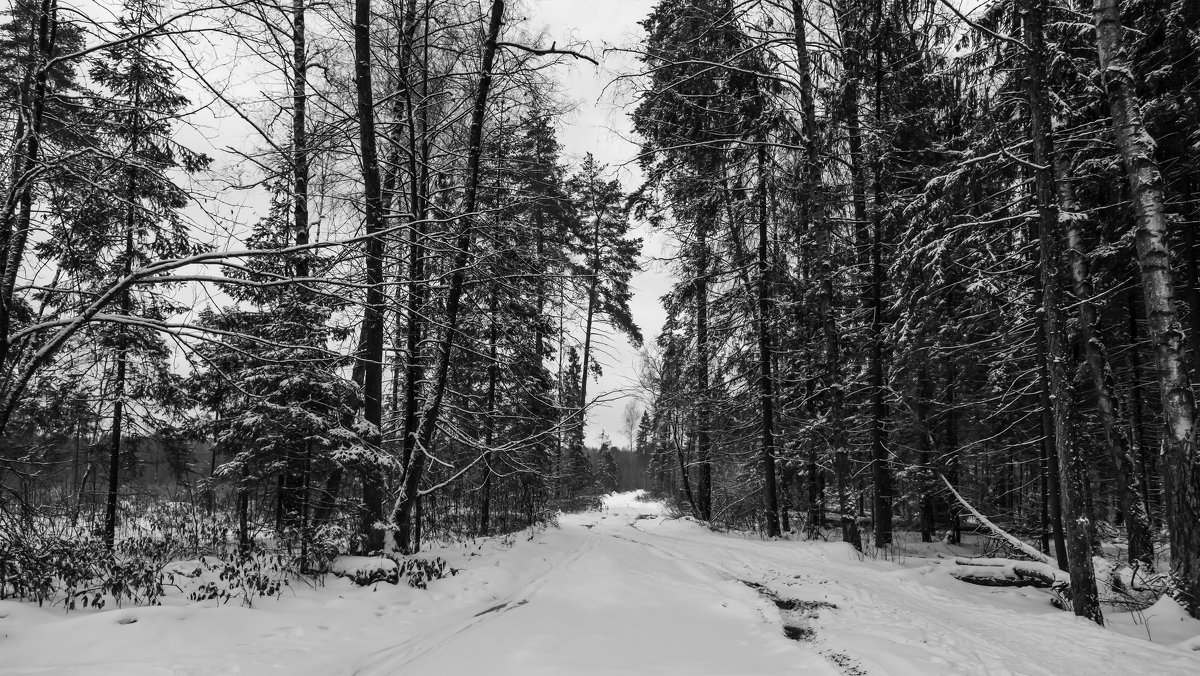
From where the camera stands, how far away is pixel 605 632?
5645mm

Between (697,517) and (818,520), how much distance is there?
482cm

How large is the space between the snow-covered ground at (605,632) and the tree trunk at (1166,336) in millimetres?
815

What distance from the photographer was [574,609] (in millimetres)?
6625

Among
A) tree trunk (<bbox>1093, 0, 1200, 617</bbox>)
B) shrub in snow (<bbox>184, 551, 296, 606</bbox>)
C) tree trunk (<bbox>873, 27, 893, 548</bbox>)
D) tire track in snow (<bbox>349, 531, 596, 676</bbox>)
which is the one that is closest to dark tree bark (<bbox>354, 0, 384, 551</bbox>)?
shrub in snow (<bbox>184, 551, 296, 606</bbox>)

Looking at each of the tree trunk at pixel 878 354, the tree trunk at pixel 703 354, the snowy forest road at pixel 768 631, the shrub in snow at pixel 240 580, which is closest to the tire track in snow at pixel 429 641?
the snowy forest road at pixel 768 631

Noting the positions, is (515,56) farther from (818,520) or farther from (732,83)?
(818,520)

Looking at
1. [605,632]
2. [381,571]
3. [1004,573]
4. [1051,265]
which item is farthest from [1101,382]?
[381,571]

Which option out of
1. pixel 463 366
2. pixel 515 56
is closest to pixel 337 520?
pixel 463 366

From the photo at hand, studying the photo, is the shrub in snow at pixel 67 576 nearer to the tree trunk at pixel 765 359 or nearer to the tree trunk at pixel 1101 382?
the tree trunk at pixel 1101 382

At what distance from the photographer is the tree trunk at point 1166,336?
5.81 meters

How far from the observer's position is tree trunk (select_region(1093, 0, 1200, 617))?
5.81 metres

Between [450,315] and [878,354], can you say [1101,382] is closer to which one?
[878,354]

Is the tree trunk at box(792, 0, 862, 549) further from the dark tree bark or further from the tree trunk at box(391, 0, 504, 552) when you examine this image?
the dark tree bark

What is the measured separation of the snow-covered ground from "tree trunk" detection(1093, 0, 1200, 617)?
0.82 metres
